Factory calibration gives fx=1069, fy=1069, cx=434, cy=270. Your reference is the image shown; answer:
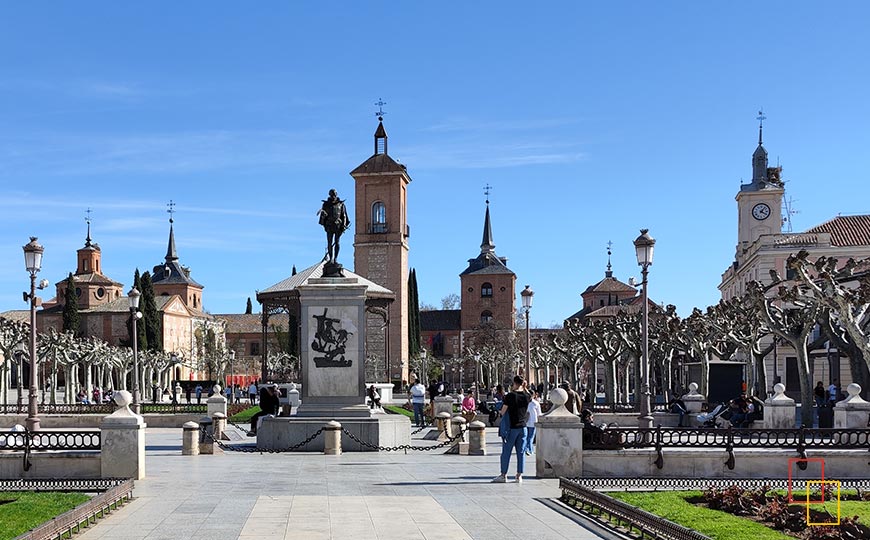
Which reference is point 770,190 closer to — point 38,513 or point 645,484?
point 645,484

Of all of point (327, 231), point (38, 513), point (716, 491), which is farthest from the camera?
point (327, 231)

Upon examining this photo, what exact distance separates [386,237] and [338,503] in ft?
269

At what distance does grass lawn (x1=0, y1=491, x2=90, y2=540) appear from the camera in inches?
450

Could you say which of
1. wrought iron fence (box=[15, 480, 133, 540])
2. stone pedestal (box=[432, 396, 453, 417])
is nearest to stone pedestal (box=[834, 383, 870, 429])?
wrought iron fence (box=[15, 480, 133, 540])

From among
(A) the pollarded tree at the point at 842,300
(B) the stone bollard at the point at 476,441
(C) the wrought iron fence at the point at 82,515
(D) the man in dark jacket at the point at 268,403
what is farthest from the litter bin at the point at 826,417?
(C) the wrought iron fence at the point at 82,515

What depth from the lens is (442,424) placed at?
2891 cm

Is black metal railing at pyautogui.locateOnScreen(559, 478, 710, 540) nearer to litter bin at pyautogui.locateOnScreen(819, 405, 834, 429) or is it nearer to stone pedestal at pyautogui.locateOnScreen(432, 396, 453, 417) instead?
litter bin at pyautogui.locateOnScreen(819, 405, 834, 429)

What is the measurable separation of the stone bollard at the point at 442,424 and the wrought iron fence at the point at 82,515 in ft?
44.7

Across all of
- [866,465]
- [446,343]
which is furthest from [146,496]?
[446,343]

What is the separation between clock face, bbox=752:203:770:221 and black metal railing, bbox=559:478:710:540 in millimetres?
77206

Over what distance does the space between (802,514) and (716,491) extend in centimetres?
232

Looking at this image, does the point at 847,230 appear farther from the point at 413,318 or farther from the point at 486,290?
the point at 486,290

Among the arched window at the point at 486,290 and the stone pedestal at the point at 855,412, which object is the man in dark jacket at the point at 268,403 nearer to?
the stone pedestal at the point at 855,412

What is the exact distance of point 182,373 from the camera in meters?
126
